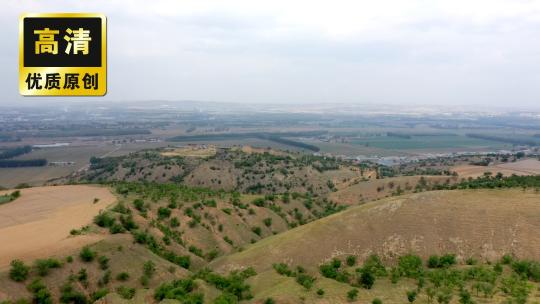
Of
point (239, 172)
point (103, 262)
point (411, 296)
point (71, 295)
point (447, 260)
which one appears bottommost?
point (239, 172)

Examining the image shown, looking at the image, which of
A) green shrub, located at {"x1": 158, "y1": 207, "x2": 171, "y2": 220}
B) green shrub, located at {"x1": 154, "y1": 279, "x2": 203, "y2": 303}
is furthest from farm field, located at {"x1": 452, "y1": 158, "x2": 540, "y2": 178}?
green shrub, located at {"x1": 154, "y1": 279, "x2": 203, "y2": 303}

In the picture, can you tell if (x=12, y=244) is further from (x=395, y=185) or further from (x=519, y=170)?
(x=519, y=170)

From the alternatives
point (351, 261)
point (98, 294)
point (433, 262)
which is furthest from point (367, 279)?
point (98, 294)

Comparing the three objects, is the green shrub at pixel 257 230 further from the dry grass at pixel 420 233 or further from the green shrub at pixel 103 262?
the green shrub at pixel 103 262

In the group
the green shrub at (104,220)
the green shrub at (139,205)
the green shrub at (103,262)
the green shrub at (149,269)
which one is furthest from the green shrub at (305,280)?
the green shrub at (139,205)

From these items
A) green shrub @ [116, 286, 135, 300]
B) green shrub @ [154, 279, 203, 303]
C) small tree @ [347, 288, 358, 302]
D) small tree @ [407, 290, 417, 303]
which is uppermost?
small tree @ [407, 290, 417, 303]

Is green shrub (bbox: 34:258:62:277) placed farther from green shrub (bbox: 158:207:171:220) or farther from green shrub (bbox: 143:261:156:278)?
green shrub (bbox: 158:207:171:220)

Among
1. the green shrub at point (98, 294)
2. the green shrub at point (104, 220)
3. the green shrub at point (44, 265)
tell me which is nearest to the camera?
the green shrub at point (44, 265)

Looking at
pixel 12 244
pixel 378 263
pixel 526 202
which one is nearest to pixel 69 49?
pixel 12 244

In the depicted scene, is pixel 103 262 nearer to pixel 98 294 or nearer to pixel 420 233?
pixel 98 294
